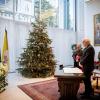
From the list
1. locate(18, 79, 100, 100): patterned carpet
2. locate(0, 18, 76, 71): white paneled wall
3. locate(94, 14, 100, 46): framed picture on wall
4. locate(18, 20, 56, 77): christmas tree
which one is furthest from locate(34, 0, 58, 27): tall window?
locate(18, 79, 100, 100): patterned carpet

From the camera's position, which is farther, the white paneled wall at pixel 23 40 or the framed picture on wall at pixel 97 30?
the framed picture on wall at pixel 97 30

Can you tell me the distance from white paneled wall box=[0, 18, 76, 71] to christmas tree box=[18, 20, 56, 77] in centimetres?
102

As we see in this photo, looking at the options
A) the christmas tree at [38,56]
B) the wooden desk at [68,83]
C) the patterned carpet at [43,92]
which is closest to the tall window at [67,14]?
the christmas tree at [38,56]

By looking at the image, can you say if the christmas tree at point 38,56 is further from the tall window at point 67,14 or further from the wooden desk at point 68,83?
the tall window at point 67,14

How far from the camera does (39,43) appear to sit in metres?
7.03

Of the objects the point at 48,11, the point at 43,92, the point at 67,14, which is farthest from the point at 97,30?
the point at 43,92

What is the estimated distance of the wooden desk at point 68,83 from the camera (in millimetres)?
3850

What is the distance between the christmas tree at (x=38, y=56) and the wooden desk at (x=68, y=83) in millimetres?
3009

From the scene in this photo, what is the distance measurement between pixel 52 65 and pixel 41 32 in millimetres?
→ 1447

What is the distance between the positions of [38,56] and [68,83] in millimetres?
3211

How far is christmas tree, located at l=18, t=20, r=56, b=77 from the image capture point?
6.98 meters

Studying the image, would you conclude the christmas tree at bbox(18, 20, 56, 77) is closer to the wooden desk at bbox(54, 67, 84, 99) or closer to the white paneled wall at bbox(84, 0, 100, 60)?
the white paneled wall at bbox(84, 0, 100, 60)

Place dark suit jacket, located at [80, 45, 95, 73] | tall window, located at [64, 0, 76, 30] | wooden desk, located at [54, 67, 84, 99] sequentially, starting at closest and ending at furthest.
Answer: wooden desk, located at [54, 67, 84, 99], dark suit jacket, located at [80, 45, 95, 73], tall window, located at [64, 0, 76, 30]

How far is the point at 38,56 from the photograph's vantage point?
699cm
